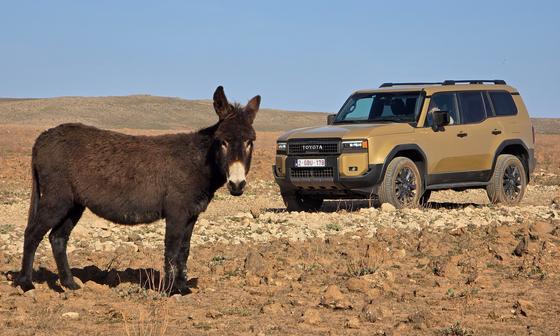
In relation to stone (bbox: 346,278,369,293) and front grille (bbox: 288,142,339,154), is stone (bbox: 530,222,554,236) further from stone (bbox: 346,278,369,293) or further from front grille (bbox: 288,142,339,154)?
stone (bbox: 346,278,369,293)

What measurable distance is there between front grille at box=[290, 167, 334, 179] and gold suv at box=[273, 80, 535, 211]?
17 mm

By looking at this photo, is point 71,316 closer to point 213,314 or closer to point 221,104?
point 213,314

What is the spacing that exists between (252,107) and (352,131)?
23.1 feet

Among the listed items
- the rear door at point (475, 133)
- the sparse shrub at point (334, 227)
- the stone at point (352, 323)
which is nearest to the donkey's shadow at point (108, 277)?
the stone at point (352, 323)

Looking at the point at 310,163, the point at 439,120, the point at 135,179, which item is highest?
the point at 439,120

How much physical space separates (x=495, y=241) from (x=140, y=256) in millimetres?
4782

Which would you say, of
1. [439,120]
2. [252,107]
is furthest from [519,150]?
[252,107]

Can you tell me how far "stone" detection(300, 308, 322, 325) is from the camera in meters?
8.26

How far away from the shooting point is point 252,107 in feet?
31.4

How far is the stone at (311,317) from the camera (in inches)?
325

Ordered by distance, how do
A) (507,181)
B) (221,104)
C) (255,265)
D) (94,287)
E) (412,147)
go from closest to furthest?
(221,104), (94,287), (255,265), (412,147), (507,181)

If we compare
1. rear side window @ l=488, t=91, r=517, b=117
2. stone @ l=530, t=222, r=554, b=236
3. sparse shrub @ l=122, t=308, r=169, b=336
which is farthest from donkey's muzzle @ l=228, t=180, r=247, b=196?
rear side window @ l=488, t=91, r=517, b=117

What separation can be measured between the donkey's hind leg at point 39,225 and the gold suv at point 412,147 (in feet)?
24.3

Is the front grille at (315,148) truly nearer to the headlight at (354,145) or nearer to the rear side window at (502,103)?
the headlight at (354,145)
